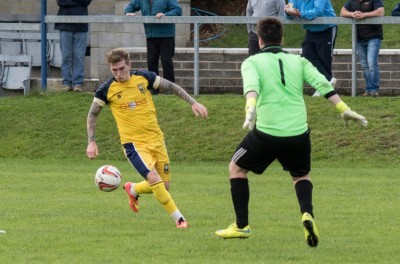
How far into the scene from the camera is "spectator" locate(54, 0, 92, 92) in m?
21.5

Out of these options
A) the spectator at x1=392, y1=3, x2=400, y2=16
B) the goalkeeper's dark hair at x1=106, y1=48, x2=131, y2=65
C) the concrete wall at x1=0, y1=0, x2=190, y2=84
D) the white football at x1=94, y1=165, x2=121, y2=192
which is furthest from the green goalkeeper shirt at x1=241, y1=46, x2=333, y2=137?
the concrete wall at x1=0, y1=0, x2=190, y2=84

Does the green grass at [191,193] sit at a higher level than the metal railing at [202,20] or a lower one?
lower

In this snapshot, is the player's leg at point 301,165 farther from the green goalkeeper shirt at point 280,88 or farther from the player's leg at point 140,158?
the player's leg at point 140,158

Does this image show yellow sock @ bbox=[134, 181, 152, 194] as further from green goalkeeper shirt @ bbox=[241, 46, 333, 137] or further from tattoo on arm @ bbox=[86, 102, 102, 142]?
green goalkeeper shirt @ bbox=[241, 46, 333, 137]

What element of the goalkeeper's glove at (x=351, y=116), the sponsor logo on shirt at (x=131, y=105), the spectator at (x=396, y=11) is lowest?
the sponsor logo on shirt at (x=131, y=105)

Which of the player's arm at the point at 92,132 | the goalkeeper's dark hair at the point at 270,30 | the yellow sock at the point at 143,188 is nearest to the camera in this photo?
the goalkeeper's dark hair at the point at 270,30

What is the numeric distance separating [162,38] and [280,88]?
35.6 ft

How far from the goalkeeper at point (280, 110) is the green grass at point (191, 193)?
2.21 feet

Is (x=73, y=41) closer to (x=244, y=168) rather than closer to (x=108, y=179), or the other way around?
(x=108, y=179)

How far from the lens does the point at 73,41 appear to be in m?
21.6

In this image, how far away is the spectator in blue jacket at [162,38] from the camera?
67.4ft

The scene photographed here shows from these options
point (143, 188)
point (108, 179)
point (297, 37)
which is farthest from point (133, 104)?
point (297, 37)

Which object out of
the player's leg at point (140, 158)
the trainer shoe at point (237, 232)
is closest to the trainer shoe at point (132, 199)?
the player's leg at point (140, 158)

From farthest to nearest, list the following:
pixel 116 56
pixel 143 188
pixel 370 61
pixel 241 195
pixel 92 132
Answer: pixel 370 61
pixel 143 188
pixel 92 132
pixel 116 56
pixel 241 195
